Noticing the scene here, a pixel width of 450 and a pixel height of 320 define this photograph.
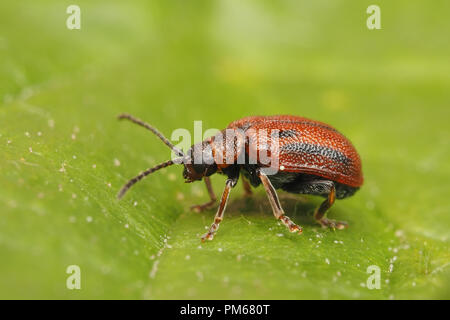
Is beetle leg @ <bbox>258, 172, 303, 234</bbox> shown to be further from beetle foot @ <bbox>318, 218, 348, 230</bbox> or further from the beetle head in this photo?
the beetle head

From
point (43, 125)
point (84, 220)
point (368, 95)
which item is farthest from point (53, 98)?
point (368, 95)

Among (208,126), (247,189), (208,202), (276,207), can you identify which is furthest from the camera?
(208,126)

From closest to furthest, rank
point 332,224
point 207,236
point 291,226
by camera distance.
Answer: point 207,236, point 291,226, point 332,224

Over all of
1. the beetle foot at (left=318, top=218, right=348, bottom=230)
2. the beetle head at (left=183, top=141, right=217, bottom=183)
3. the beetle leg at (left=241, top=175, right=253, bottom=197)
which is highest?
the beetle head at (left=183, top=141, right=217, bottom=183)

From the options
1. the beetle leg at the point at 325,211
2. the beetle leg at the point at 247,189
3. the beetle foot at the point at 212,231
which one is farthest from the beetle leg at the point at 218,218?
the beetle leg at the point at 325,211

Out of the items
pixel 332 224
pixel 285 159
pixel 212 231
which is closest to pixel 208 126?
pixel 285 159

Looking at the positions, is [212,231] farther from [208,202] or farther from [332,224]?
[332,224]

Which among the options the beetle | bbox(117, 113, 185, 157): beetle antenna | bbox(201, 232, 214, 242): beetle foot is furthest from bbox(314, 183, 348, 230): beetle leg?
bbox(117, 113, 185, 157): beetle antenna
